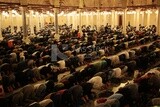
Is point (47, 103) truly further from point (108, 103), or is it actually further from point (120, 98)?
point (120, 98)

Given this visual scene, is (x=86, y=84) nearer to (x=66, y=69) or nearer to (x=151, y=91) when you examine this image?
(x=151, y=91)

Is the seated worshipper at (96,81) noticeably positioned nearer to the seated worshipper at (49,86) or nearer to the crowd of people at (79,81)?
the crowd of people at (79,81)

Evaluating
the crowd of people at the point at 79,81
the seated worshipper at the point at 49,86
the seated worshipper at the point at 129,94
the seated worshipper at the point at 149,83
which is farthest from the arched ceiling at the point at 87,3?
the seated worshipper at the point at 129,94

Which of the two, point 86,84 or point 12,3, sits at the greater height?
point 12,3

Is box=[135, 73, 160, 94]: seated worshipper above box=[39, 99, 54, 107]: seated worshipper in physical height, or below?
above

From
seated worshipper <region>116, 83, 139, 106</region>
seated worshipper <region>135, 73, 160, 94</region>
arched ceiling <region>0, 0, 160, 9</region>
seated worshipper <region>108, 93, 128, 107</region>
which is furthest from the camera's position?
arched ceiling <region>0, 0, 160, 9</region>

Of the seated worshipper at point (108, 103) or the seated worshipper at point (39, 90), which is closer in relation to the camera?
the seated worshipper at point (108, 103)

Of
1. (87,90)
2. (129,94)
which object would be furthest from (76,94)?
(129,94)

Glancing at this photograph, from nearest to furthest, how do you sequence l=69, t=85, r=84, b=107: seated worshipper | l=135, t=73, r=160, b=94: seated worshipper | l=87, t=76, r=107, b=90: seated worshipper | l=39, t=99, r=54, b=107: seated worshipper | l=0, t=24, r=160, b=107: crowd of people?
l=39, t=99, r=54, b=107: seated worshipper
l=0, t=24, r=160, b=107: crowd of people
l=69, t=85, r=84, b=107: seated worshipper
l=135, t=73, r=160, b=94: seated worshipper
l=87, t=76, r=107, b=90: seated worshipper

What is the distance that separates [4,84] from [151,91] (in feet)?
20.7

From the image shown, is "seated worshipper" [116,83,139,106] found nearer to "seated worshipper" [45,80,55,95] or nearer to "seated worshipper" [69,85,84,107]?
"seated worshipper" [69,85,84,107]

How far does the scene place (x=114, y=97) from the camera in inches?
366

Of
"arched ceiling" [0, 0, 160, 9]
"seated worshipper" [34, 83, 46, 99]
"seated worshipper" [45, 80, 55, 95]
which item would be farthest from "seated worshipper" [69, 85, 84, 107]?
"arched ceiling" [0, 0, 160, 9]

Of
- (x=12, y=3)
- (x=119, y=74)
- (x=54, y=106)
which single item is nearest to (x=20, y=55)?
(x=12, y=3)
